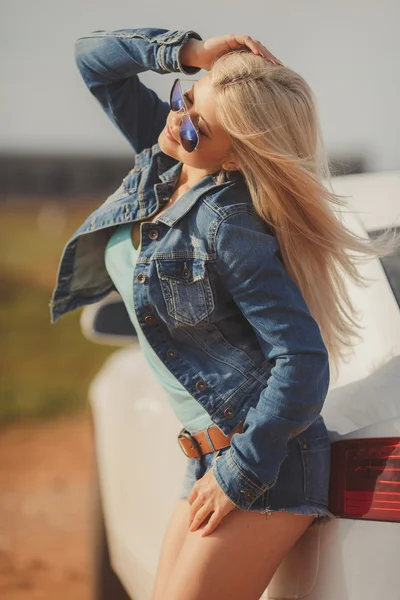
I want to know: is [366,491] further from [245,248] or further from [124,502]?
[124,502]

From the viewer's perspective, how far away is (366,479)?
6.31 ft

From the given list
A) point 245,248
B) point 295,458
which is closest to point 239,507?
point 295,458

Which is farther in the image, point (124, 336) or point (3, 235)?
point (3, 235)

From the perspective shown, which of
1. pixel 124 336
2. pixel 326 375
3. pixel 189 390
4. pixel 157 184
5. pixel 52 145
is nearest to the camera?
pixel 326 375

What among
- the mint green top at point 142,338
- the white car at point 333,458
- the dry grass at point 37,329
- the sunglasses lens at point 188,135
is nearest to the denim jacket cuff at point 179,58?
the sunglasses lens at point 188,135

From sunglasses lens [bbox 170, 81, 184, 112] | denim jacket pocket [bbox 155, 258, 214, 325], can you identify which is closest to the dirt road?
denim jacket pocket [bbox 155, 258, 214, 325]

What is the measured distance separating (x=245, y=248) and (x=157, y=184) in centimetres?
41

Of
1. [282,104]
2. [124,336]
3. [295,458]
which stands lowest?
[124,336]

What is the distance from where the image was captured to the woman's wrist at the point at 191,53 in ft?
6.75

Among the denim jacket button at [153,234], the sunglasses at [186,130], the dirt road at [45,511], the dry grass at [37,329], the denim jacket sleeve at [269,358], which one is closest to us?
the denim jacket sleeve at [269,358]

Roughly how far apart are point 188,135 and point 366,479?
88cm

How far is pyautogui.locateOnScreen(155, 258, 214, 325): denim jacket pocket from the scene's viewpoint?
192 cm

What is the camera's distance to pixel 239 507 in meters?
1.87

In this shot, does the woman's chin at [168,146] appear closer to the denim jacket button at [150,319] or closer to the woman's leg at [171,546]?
the denim jacket button at [150,319]
